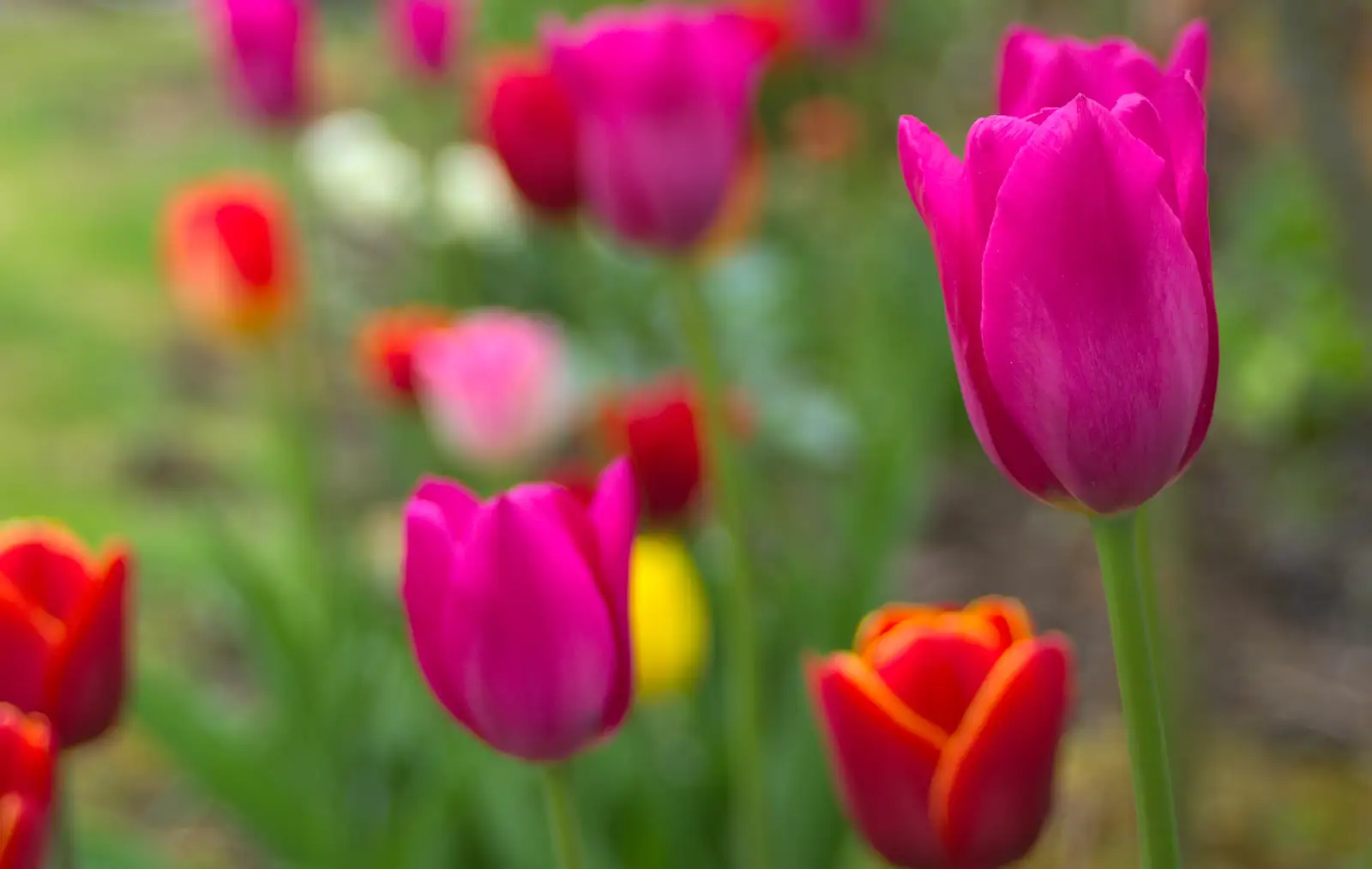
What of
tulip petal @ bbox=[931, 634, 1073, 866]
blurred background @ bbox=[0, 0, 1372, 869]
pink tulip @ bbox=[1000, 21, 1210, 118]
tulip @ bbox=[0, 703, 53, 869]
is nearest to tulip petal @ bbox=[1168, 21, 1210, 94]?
pink tulip @ bbox=[1000, 21, 1210, 118]

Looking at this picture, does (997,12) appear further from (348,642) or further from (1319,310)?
(348,642)

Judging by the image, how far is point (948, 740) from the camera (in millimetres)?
357

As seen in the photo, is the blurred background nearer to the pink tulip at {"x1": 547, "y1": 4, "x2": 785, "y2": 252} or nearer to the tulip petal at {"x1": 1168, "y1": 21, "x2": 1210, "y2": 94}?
the pink tulip at {"x1": 547, "y1": 4, "x2": 785, "y2": 252}

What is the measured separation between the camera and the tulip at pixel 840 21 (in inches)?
43.1

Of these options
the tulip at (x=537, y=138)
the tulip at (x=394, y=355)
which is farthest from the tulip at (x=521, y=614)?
the tulip at (x=394, y=355)

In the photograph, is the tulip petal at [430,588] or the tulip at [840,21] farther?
the tulip at [840,21]

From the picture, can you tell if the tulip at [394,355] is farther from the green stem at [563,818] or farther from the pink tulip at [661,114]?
the green stem at [563,818]

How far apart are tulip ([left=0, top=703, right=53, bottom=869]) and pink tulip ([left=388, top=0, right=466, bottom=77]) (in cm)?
85

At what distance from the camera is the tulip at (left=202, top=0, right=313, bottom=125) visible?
979mm

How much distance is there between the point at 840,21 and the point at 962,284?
34.1 inches

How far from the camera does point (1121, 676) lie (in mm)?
276

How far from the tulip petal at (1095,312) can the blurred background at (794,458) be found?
0.44 meters

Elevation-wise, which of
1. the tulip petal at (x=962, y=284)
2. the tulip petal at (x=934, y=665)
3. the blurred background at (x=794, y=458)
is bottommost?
the blurred background at (x=794, y=458)

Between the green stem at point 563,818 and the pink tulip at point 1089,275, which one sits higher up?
the pink tulip at point 1089,275
